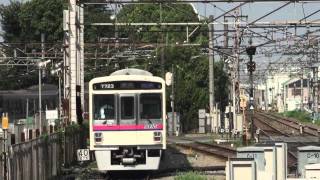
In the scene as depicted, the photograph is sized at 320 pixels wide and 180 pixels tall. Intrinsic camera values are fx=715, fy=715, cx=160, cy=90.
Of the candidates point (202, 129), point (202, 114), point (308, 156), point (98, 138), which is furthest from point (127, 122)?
point (202, 129)

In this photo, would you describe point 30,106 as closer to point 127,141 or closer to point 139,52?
point 139,52

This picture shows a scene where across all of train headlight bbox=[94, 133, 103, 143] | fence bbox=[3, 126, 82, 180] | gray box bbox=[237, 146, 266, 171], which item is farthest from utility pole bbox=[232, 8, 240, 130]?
gray box bbox=[237, 146, 266, 171]

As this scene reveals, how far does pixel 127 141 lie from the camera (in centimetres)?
2005

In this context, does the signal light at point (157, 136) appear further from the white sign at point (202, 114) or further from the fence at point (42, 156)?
the white sign at point (202, 114)

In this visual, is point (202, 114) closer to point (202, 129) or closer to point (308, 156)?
point (202, 129)

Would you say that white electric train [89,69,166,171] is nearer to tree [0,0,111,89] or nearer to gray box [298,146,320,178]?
gray box [298,146,320,178]

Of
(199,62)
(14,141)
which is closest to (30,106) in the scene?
(199,62)

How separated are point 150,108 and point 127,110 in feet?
2.16

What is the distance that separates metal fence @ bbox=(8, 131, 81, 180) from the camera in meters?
13.9

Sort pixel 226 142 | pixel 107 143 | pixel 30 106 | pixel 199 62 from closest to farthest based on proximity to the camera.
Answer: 1. pixel 107 143
2. pixel 226 142
3. pixel 30 106
4. pixel 199 62

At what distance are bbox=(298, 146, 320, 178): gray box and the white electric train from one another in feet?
22.0

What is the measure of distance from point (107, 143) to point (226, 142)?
59.3 feet

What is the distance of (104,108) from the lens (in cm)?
2042

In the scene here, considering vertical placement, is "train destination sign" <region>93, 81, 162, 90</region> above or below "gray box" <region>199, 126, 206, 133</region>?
above
